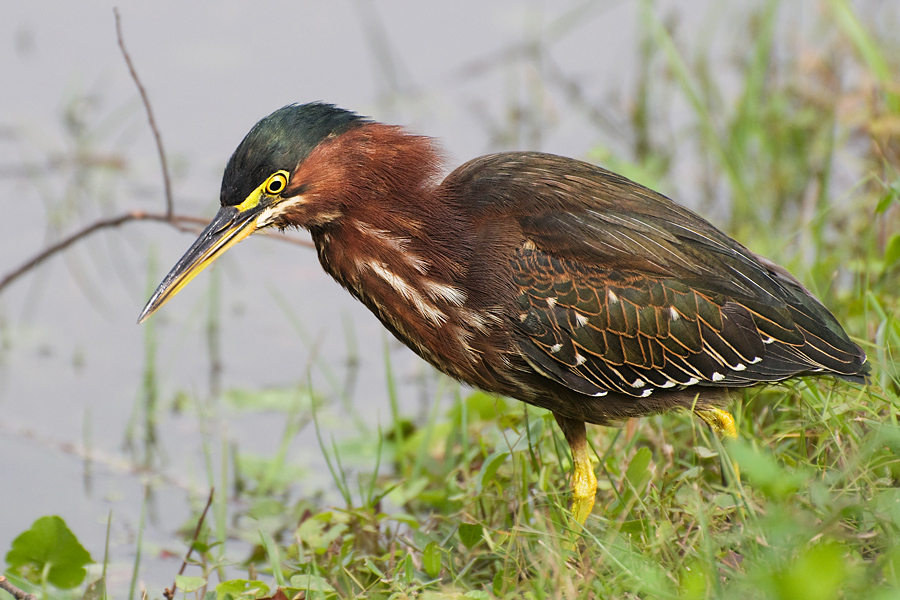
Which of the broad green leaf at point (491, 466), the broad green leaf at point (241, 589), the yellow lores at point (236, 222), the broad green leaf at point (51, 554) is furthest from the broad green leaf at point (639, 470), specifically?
the broad green leaf at point (51, 554)

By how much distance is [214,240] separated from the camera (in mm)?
3832

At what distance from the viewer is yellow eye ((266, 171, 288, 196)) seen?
379 cm

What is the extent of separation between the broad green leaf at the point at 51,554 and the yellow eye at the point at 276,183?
1369mm

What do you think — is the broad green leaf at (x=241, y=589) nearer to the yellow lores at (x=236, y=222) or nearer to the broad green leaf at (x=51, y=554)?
the broad green leaf at (x=51, y=554)

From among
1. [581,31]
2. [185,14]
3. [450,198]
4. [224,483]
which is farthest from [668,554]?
[185,14]

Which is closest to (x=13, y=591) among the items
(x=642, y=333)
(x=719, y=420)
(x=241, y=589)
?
(x=241, y=589)

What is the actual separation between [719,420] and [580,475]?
1.93ft

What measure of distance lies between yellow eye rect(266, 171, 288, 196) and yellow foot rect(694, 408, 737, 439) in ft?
5.95

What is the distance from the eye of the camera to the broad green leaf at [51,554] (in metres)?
3.76

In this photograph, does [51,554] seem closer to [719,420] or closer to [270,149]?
[270,149]

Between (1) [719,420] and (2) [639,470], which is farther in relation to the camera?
(1) [719,420]

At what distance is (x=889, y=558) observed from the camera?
9.05 ft

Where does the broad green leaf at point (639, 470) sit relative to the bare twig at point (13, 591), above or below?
above

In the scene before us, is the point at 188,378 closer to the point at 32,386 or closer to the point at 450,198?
the point at 32,386
